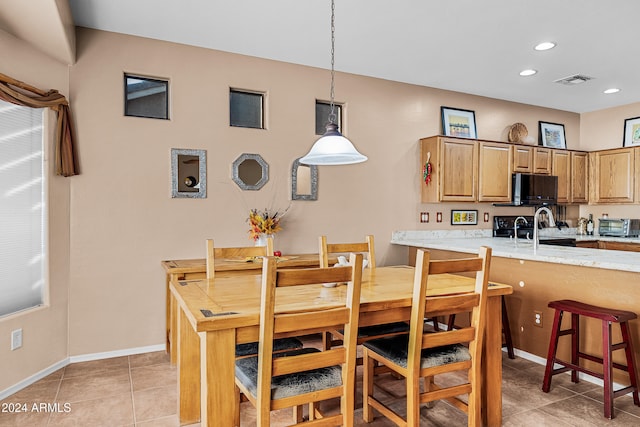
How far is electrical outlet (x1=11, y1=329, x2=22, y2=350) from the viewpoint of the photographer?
113 inches

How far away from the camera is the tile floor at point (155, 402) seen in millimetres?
2443

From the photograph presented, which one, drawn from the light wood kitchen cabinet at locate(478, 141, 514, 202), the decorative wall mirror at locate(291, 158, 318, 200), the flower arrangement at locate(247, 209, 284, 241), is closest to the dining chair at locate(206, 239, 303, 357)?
the flower arrangement at locate(247, 209, 284, 241)

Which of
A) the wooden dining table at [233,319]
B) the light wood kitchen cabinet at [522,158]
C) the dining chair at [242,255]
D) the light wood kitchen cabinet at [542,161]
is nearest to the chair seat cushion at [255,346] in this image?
the dining chair at [242,255]

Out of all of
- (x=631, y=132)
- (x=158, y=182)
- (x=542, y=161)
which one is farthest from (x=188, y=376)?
(x=631, y=132)

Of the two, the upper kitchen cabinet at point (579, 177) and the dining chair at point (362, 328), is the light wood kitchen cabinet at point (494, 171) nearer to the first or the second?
the upper kitchen cabinet at point (579, 177)

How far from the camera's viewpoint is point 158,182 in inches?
146

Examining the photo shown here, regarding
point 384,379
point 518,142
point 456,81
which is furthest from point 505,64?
point 384,379

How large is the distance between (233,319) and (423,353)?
3.39ft

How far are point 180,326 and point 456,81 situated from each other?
4040mm

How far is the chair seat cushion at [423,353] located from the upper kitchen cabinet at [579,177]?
4.58 metres

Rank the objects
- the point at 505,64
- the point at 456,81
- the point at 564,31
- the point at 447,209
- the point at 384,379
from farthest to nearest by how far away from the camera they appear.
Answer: the point at 447,209 → the point at 456,81 → the point at 505,64 → the point at 564,31 → the point at 384,379

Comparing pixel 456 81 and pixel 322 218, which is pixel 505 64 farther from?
pixel 322 218

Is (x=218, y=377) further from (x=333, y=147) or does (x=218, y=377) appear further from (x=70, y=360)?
(x=70, y=360)

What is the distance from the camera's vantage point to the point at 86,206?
3.45 m
